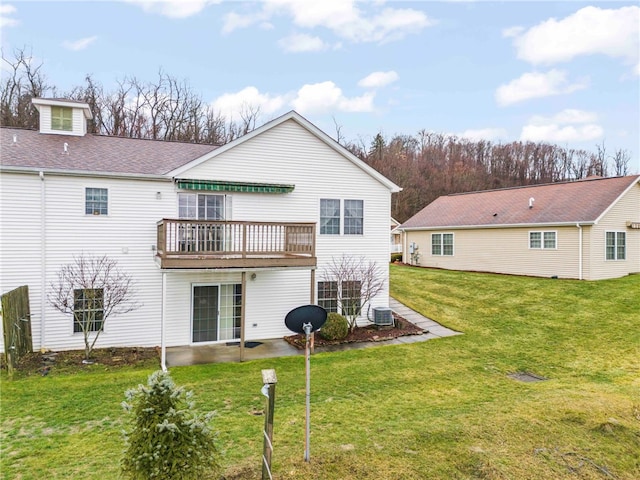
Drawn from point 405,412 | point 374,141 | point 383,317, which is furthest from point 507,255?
A: point 374,141

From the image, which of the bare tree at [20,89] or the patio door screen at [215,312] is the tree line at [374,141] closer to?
the bare tree at [20,89]

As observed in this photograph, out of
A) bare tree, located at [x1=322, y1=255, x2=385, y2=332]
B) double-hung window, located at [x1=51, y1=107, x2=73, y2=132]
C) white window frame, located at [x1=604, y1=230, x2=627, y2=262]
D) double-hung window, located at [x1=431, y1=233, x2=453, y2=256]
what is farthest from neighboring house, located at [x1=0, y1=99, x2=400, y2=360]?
white window frame, located at [x1=604, y1=230, x2=627, y2=262]

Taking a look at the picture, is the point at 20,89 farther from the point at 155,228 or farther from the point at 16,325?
the point at 16,325

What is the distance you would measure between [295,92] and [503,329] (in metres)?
28.0

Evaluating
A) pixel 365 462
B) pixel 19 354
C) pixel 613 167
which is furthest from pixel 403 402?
pixel 613 167

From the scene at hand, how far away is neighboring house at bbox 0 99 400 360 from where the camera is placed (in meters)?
10.8

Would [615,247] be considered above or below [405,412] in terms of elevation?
above

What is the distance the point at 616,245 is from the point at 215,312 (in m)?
19.5

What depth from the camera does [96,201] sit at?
1145 cm

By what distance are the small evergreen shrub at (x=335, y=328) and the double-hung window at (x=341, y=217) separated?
9.99 ft

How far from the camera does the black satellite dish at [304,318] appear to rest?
526 cm

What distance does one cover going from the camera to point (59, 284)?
11.0 metres

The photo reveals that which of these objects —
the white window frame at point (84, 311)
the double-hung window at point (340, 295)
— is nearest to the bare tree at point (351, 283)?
the double-hung window at point (340, 295)

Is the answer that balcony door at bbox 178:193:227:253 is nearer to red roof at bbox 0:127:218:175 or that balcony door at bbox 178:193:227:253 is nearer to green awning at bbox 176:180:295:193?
green awning at bbox 176:180:295:193
